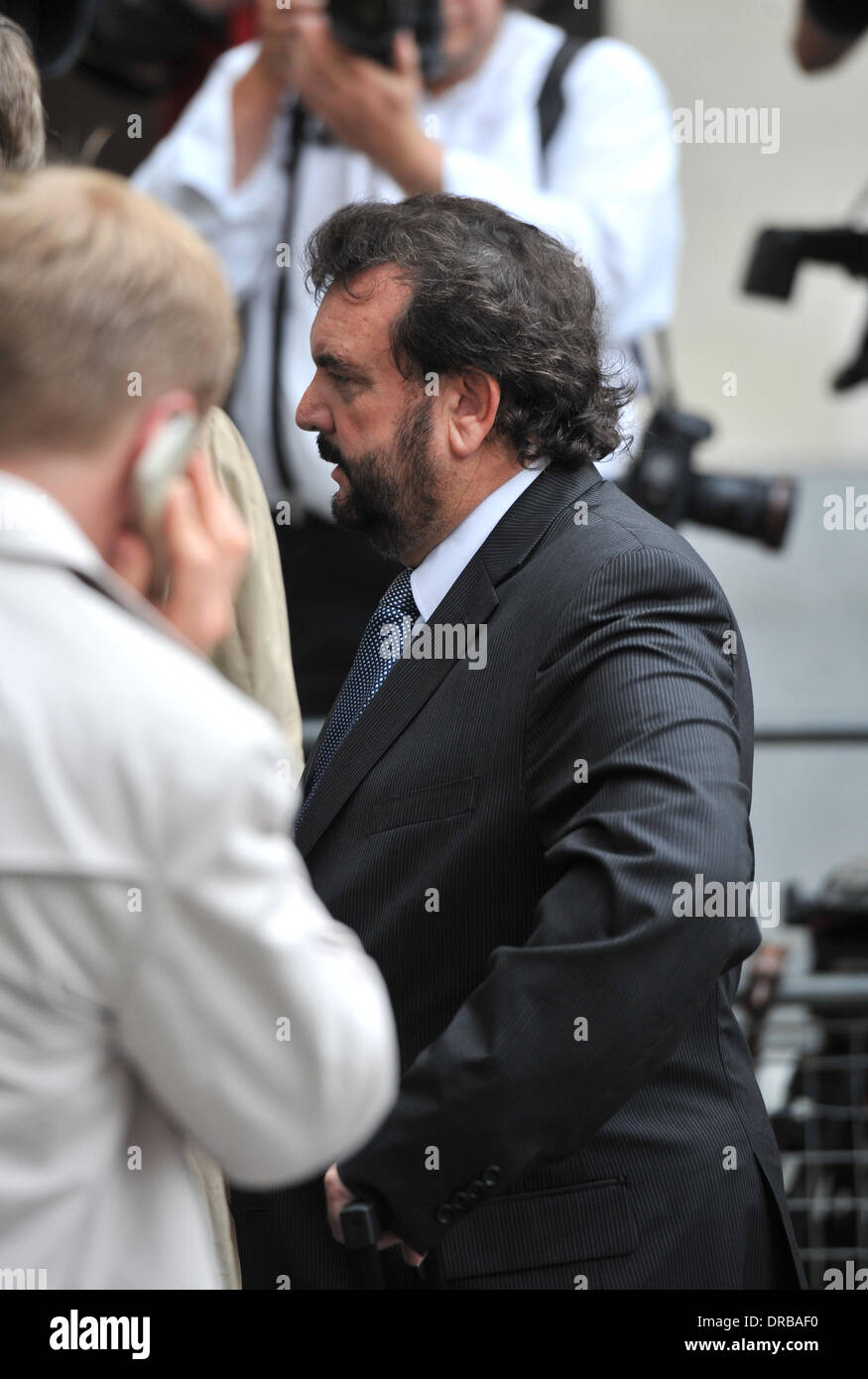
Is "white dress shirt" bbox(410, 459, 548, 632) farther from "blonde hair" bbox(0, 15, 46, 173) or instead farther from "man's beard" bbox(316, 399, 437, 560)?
"blonde hair" bbox(0, 15, 46, 173)

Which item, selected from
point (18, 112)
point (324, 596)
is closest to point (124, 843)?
point (18, 112)

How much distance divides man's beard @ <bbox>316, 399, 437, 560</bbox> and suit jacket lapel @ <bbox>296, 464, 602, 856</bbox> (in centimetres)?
7

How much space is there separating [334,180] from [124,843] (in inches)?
92.0

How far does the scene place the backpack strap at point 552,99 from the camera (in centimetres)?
295

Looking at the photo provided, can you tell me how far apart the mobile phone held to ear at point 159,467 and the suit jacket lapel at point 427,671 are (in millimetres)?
640

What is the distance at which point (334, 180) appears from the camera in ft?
9.74

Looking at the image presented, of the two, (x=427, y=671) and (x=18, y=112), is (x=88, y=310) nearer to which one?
(x=427, y=671)

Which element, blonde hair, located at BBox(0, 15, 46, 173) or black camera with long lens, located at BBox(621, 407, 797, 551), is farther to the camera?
black camera with long lens, located at BBox(621, 407, 797, 551)

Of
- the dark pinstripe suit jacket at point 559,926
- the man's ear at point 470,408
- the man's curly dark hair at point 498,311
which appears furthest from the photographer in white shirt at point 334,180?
the dark pinstripe suit jacket at point 559,926

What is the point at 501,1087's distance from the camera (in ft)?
4.36

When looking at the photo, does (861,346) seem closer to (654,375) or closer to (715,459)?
(654,375)

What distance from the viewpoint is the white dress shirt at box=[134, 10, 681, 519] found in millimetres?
2859

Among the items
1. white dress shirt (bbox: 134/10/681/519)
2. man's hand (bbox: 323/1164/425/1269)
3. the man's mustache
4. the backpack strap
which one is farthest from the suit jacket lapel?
the backpack strap
